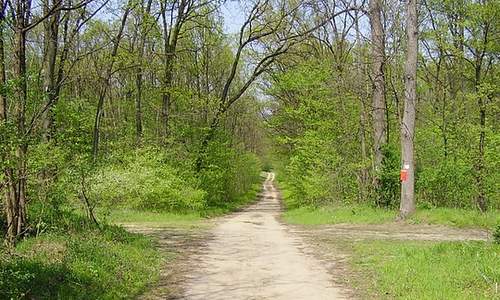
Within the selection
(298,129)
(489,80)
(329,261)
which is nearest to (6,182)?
(329,261)

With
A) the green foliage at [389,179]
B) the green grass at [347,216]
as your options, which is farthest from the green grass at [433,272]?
the green foliage at [389,179]

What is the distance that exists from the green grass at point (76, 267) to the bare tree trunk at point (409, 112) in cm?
1081

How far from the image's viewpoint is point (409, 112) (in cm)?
1941

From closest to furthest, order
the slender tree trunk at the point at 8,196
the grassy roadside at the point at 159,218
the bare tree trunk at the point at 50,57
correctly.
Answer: the slender tree trunk at the point at 8,196, the bare tree trunk at the point at 50,57, the grassy roadside at the point at 159,218

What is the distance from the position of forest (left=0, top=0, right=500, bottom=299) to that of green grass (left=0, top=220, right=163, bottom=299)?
0.14ft

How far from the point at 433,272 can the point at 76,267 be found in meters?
5.81

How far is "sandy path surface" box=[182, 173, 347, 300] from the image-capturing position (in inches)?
325

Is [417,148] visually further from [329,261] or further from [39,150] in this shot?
[39,150]

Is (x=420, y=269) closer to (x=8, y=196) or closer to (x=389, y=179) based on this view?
(x=8, y=196)

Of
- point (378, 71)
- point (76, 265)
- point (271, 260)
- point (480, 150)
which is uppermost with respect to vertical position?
point (378, 71)

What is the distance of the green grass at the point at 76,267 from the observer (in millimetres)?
7156

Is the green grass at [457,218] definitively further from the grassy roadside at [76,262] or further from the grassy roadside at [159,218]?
the grassy roadside at [76,262]

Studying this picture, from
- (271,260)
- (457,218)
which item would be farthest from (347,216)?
(271,260)

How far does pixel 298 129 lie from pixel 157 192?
50.7 feet
